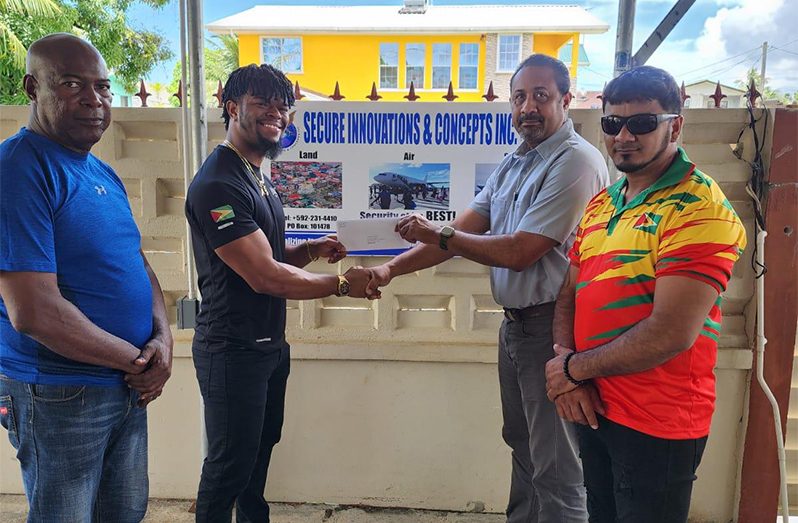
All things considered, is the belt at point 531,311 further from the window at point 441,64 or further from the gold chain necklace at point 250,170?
the window at point 441,64

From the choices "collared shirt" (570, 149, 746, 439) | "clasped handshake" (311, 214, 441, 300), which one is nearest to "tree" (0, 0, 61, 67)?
"clasped handshake" (311, 214, 441, 300)

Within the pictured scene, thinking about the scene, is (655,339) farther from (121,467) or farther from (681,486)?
(121,467)

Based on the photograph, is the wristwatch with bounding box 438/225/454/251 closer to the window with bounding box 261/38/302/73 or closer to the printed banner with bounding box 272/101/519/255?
the printed banner with bounding box 272/101/519/255

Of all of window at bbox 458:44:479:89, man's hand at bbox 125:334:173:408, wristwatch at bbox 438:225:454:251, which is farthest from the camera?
window at bbox 458:44:479:89

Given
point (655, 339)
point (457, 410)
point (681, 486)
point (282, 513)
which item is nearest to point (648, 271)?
point (655, 339)

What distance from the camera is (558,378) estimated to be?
179 centimetres

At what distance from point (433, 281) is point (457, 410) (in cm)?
77

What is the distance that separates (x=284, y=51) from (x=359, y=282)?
60.2 ft

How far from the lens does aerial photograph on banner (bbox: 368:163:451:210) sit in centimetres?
291

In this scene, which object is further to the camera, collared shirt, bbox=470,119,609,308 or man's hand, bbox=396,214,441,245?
man's hand, bbox=396,214,441,245

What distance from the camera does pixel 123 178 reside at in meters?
2.97

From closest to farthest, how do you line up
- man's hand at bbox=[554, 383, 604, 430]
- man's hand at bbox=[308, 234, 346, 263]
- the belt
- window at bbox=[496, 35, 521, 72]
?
man's hand at bbox=[554, 383, 604, 430]
the belt
man's hand at bbox=[308, 234, 346, 263]
window at bbox=[496, 35, 521, 72]

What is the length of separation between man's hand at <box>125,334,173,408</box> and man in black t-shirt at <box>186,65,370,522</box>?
0.19 meters

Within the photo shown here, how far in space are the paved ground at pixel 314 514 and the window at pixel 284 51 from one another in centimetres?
1746
